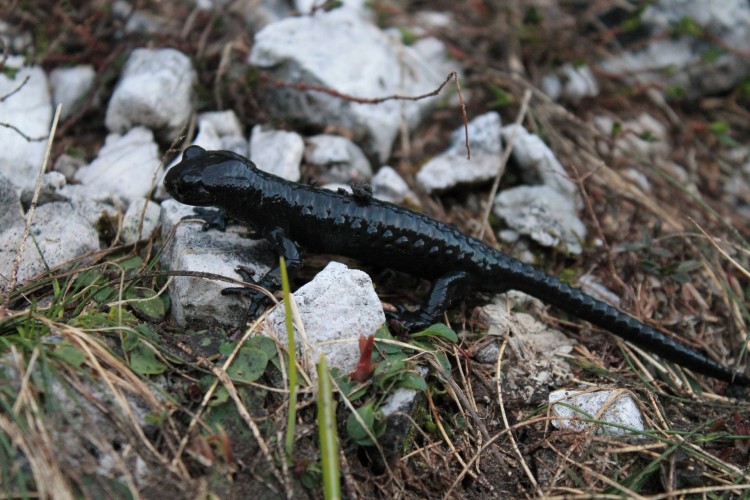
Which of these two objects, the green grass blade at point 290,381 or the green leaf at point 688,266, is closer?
the green grass blade at point 290,381

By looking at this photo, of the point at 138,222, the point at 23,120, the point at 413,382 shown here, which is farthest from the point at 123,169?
the point at 413,382

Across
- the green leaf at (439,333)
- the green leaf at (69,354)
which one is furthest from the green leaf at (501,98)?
the green leaf at (69,354)

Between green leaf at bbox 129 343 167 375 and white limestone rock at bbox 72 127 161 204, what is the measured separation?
64.1 inches

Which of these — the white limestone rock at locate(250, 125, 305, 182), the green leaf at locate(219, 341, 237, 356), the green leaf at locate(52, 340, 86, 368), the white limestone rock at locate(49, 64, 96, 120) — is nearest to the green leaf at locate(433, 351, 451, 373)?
the green leaf at locate(219, 341, 237, 356)

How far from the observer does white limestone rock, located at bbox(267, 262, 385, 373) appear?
3.21 meters

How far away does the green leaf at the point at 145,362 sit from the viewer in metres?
2.95

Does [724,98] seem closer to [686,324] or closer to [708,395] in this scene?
[686,324]

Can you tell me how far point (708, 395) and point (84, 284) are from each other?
12.9ft

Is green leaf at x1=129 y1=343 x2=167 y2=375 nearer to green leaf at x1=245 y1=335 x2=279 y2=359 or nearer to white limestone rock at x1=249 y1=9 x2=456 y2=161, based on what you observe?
green leaf at x1=245 y1=335 x2=279 y2=359

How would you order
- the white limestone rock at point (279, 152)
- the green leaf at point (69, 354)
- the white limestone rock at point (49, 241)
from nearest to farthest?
1. the green leaf at point (69, 354)
2. the white limestone rock at point (49, 241)
3. the white limestone rock at point (279, 152)

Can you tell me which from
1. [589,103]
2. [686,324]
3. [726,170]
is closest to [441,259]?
[686,324]

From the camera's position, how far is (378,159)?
5148 mm

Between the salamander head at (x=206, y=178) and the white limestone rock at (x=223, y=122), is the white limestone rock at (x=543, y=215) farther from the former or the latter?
the white limestone rock at (x=223, y=122)

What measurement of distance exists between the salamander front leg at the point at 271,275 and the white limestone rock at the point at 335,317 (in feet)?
0.54
